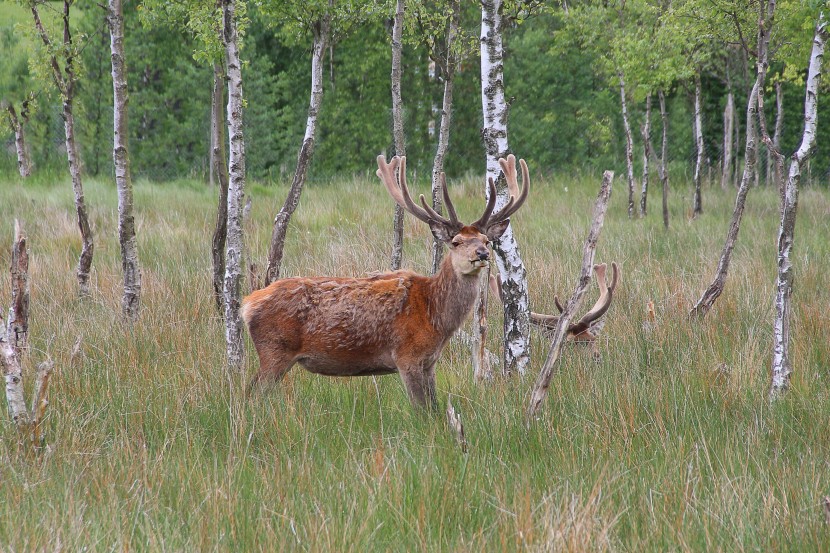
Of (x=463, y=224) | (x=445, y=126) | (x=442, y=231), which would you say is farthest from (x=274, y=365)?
(x=445, y=126)

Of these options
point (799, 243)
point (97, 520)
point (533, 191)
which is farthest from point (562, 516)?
point (533, 191)

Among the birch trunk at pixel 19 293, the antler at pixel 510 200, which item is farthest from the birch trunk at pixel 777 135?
the birch trunk at pixel 19 293

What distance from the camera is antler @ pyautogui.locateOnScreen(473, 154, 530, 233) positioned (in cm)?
504

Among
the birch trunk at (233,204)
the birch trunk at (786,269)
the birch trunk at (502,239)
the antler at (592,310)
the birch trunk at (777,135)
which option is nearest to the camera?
the birch trunk at (786,269)

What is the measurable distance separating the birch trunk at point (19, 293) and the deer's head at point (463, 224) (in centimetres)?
220

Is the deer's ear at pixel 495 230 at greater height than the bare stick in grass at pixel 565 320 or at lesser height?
greater

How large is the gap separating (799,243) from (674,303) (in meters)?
5.07

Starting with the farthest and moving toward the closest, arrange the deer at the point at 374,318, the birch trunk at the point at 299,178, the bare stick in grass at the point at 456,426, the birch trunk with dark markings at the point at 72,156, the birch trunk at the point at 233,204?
the birch trunk with dark markings at the point at 72,156, the birch trunk at the point at 299,178, the birch trunk at the point at 233,204, the deer at the point at 374,318, the bare stick in grass at the point at 456,426

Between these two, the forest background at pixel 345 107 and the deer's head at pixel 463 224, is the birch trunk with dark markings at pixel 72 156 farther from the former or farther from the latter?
the forest background at pixel 345 107

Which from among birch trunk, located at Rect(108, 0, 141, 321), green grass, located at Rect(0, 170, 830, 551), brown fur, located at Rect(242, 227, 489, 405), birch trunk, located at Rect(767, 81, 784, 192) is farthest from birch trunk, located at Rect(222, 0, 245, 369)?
birch trunk, located at Rect(767, 81, 784, 192)

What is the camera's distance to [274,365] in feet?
16.4

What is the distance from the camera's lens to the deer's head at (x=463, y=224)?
487cm

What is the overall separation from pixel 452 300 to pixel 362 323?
0.54 metres

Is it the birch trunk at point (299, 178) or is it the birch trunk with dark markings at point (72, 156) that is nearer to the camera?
the birch trunk at point (299, 178)
